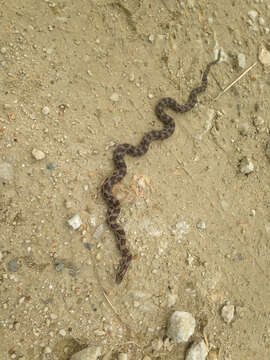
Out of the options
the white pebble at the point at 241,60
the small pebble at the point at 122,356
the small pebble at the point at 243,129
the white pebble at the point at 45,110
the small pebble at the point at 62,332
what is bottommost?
the small pebble at the point at 62,332

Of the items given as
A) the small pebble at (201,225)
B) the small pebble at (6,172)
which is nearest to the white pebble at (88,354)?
the small pebble at (201,225)

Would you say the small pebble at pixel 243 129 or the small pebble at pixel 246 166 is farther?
the small pebble at pixel 243 129

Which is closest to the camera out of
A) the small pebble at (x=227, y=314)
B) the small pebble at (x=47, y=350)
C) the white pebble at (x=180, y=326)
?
the small pebble at (x=47, y=350)

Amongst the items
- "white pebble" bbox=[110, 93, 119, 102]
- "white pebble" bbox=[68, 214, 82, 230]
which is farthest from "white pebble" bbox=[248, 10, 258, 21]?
"white pebble" bbox=[68, 214, 82, 230]

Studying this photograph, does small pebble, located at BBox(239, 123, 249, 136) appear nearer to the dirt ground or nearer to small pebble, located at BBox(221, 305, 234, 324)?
the dirt ground

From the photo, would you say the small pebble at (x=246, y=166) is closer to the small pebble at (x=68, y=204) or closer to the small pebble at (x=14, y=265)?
the small pebble at (x=68, y=204)

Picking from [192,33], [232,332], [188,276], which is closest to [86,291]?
[188,276]

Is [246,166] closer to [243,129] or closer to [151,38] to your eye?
[243,129]

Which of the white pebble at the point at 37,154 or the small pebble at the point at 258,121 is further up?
the small pebble at the point at 258,121
